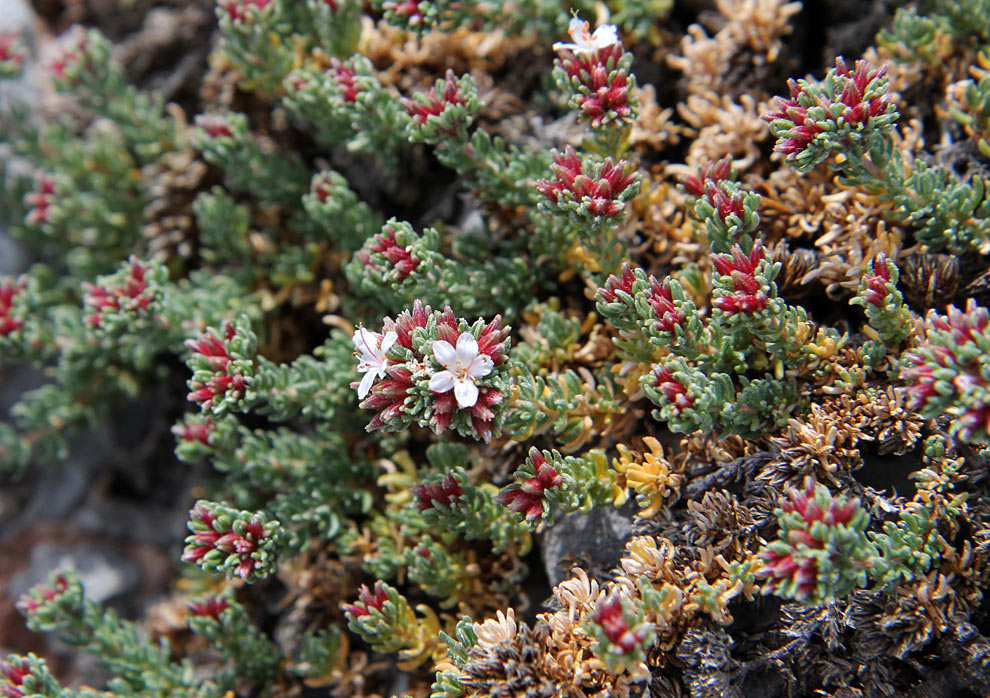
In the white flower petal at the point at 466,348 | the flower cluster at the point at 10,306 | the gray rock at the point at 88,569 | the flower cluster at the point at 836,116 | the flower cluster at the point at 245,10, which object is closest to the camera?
the white flower petal at the point at 466,348

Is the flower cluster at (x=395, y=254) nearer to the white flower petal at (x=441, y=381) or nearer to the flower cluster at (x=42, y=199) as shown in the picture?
the white flower petal at (x=441, y=381)

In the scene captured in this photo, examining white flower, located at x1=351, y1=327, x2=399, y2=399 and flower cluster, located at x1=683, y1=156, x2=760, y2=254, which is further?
flower cluster, located at x1=683, y1=156, x2=760, y2=254

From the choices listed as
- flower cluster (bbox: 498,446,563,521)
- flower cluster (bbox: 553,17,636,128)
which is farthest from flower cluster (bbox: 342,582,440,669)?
flower cluster (bbox: 553,17,636,128)

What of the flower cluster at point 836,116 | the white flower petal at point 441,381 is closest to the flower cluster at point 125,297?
the white flower petal at point 441,381

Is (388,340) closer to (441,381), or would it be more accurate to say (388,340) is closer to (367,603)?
(441,381)

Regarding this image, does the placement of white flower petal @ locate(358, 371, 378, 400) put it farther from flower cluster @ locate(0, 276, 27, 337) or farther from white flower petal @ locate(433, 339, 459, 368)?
flower cluster @ locate(0, 276, 27, 337)

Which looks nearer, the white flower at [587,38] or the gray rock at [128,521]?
the white flower at [587,38]
